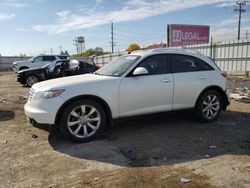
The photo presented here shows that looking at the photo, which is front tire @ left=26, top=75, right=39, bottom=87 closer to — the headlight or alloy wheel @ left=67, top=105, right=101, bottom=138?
the headlight

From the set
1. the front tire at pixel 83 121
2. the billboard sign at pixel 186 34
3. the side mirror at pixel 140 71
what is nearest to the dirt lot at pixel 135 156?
the front tire at pixel 83 121

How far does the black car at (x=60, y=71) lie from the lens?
11.3 meters

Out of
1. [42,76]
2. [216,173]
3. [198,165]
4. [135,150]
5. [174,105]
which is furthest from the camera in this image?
[42,76]

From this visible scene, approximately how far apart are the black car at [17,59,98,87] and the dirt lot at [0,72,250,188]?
522 centimetres

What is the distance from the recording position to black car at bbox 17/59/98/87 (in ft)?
37.0

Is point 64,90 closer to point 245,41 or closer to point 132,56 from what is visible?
point 132,56

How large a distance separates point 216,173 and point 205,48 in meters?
15.9

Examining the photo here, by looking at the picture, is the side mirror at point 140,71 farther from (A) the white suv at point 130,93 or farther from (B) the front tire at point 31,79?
(B) the front tire at point 31,79

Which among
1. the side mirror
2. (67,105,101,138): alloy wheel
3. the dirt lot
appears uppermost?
the side mirror

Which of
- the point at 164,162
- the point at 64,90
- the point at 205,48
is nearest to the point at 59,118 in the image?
the point at 64,90

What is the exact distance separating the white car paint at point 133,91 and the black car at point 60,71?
18.9 feet

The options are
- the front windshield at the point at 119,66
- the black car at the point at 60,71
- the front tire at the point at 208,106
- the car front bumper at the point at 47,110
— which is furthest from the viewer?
the black car at the point at 60,71

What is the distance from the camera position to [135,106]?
17.5 feet

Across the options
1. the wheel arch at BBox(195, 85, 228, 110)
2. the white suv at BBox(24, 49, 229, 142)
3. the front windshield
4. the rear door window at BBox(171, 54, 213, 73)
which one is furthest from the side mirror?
the wheel arch at BBox(195, 85, 228, 110)
